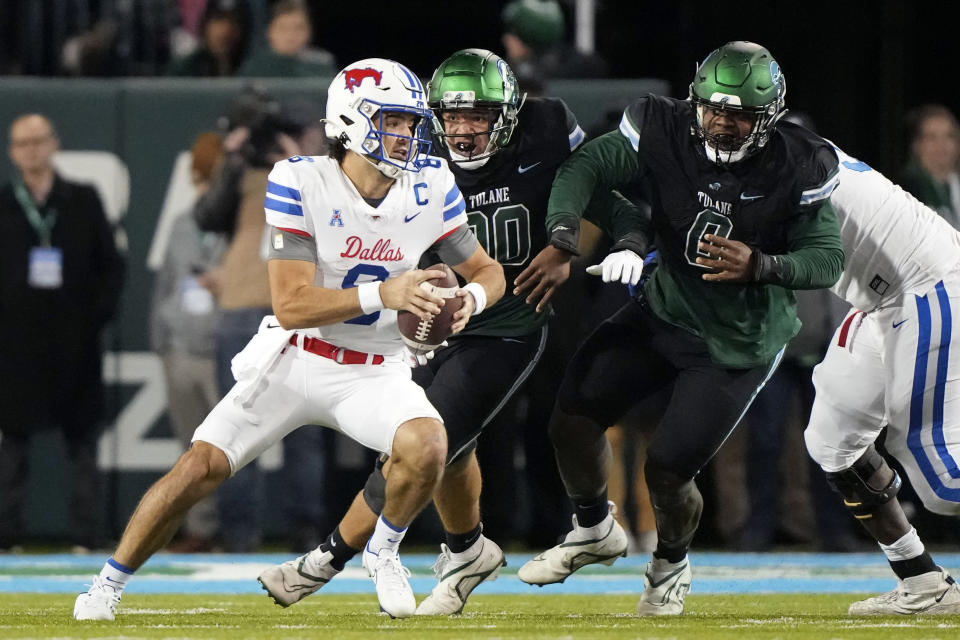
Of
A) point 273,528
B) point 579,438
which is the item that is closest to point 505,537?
point 273,528

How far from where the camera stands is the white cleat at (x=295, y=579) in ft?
17.9

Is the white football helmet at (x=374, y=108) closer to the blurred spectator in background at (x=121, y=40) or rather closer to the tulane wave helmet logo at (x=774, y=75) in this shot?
the tulane wave helmet logo at (x=774, y=75)

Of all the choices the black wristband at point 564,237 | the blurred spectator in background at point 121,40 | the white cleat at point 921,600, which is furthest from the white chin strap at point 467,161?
the blurred spectator in background at point 121,40

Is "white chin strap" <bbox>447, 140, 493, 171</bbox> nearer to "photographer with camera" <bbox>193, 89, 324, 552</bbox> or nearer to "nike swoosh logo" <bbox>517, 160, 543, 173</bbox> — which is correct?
"nike swoosh logo" <bbox>517, 160, 543, 173</bbox>

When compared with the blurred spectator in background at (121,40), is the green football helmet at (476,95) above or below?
above

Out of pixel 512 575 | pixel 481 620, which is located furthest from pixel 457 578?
pixel 512 575

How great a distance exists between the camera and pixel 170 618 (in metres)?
5.32

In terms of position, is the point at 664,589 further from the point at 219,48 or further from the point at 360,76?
the point at 219,48

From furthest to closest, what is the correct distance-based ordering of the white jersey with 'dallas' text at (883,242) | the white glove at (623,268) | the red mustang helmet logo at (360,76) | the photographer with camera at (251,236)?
1. the photographer with camera at (251,236)
2. the white jersey with 'dallas' text at (883,242)
3. the red mustang helmet logo at (360,76)
4. the white glove at (623,268)

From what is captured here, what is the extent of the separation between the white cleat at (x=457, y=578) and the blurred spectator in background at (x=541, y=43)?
3542mm

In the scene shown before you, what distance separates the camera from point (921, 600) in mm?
5652

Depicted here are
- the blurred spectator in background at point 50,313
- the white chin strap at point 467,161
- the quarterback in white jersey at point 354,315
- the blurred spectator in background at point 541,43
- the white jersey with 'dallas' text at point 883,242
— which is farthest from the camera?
the blurred spectator in background at point 541,43

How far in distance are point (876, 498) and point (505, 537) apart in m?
3.06

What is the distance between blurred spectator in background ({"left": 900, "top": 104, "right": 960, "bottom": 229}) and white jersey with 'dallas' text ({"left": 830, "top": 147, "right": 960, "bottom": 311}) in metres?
3.04
